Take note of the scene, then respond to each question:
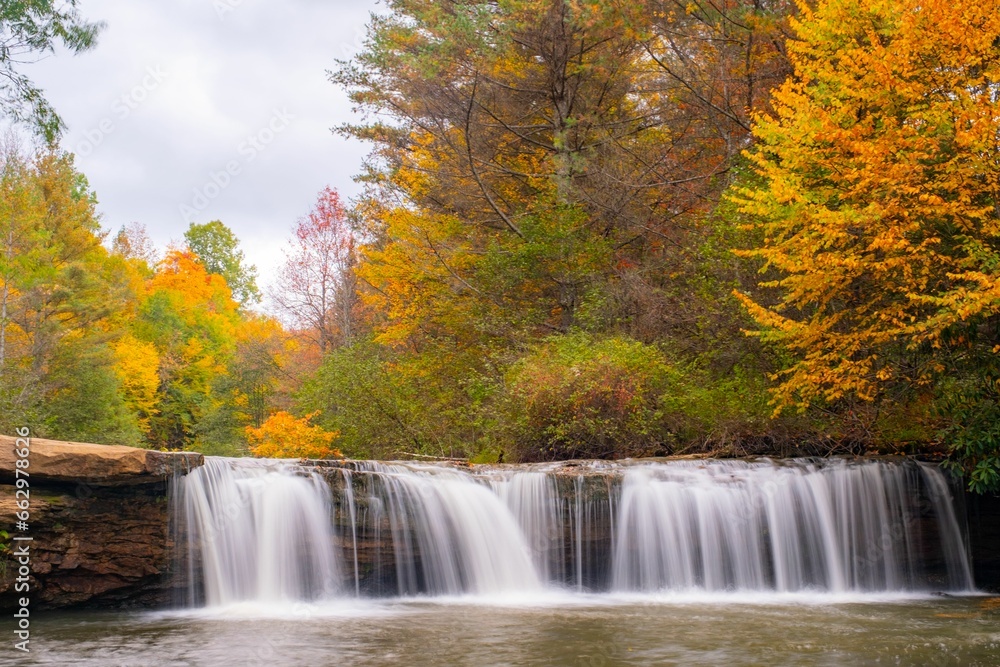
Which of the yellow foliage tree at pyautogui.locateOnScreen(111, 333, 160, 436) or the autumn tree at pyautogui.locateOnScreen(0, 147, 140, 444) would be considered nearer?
the autumn tree at pyautogui.locateOnScreen(0, 147, 140, 444)

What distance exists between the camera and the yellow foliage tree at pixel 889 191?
1048 centimetres

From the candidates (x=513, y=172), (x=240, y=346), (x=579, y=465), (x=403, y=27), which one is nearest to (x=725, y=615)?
(x=579, y=465)

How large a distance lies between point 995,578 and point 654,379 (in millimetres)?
5740

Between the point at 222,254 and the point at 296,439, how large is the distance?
4409 centimetres

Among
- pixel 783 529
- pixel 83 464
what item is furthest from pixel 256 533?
pixel 783 529

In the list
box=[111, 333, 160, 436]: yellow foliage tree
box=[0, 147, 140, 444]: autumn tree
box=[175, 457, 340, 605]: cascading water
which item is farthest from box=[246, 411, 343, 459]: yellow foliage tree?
box=[111, 333, 160, 436]: yellow foliage tree

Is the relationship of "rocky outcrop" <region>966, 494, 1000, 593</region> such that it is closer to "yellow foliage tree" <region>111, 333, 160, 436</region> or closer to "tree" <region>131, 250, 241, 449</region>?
"tree" <region>131, 250, 241, 449</region>

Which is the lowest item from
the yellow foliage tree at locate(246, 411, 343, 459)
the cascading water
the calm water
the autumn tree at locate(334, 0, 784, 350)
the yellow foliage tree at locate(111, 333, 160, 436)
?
the calm water

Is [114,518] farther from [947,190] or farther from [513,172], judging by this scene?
[513,172]

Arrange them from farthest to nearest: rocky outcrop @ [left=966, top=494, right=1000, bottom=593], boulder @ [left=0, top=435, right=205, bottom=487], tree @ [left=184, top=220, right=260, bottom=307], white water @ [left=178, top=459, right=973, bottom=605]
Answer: tree @ [left=184, top=220, right=260, bottom=307] → rocky outcrop @ [left=966, top=494, right=1000, bottom=593] → white water @ [left=178, top=459, right=973, bottom=605] → boulder @ [left=0, top=435, right=205, bottom=487]

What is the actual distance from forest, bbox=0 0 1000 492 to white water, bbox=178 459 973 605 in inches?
50.8

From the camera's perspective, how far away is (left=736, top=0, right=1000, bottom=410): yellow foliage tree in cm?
1048

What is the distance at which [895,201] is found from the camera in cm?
1062

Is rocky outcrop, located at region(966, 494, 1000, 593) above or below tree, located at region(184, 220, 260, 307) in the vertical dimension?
below
